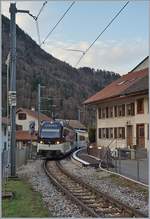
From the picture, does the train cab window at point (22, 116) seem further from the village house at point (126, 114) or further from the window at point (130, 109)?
the window at point (130, 109)

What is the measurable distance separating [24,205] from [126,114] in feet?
113

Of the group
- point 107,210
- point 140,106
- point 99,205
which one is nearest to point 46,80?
point 140,106

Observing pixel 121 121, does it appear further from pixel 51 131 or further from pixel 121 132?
pixel 51 131

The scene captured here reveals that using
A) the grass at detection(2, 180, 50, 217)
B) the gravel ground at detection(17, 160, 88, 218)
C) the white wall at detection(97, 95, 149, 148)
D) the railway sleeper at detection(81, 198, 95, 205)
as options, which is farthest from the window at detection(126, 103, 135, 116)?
the railway sleeper at detection(81, 198, 95, 205)

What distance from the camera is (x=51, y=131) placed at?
134ft

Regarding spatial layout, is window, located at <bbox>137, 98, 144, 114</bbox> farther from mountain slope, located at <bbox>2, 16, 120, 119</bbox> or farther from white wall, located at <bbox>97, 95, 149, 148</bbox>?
mountain slope, located at <bbox>2, 16, 120, 119</bbox>

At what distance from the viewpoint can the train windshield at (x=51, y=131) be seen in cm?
4078

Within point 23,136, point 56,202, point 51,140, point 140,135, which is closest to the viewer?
point 56,202

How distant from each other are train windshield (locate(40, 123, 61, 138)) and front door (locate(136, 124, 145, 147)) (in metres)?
6.38

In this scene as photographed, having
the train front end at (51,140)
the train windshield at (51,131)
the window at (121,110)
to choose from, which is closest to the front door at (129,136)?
the window at (121,110)

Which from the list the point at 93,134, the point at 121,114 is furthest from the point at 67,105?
the point at 121,114

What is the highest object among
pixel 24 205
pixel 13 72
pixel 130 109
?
pixel 13 72

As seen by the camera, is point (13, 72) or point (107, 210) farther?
point (13, 72)

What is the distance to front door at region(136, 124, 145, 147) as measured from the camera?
1649 inches
